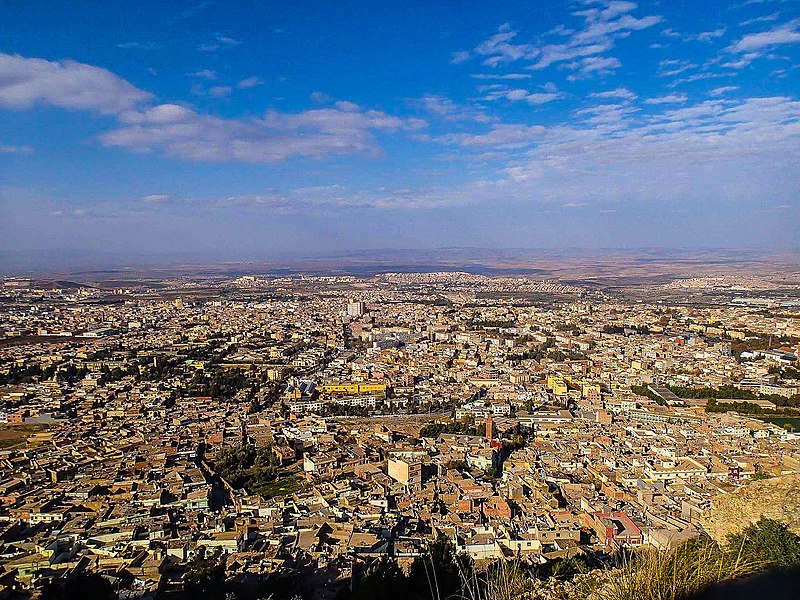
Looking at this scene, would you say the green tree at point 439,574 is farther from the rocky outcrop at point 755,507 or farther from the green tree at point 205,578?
the rocky outcrop at point 755,507

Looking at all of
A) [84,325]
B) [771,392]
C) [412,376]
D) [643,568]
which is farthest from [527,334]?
[643,568]

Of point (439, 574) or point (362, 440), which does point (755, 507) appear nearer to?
point (439, 574)

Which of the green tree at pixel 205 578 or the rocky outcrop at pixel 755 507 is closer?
the green tree at pixel 205 578

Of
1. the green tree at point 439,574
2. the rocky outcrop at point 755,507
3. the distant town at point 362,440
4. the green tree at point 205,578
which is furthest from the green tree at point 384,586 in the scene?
the rocky outcrop at point 755,507

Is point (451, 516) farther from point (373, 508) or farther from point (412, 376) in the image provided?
point (412, 376)

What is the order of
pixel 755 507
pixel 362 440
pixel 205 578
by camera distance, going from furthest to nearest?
pixel 362 440 → pixel 755 507 → pixel 205 578

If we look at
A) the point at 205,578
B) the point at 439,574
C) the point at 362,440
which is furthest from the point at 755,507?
the point at 362,440

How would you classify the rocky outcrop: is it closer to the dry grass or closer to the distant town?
the distant town
